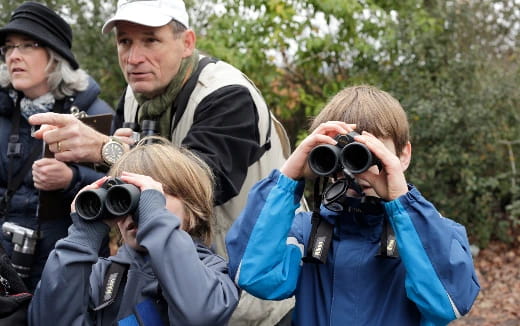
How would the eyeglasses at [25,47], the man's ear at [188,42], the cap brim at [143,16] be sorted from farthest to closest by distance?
the eyeglasses at [25,47]
the man's ear at [188,42]
the cap brim at [143,16]

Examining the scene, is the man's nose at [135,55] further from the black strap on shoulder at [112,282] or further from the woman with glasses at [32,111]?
the black strap on shoulder at [112,282]

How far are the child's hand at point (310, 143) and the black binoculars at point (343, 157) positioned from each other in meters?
0.03

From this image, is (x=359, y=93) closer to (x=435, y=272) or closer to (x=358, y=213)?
(x=358, y=213)

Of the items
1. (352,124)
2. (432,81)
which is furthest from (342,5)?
(352,124)

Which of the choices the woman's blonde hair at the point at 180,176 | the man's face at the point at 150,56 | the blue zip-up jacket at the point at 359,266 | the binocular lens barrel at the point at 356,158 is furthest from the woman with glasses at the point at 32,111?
the binocular lens barrel at the point at 356,158

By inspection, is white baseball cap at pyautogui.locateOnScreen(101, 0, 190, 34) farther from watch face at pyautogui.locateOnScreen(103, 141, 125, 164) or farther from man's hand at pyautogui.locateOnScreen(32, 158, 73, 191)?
man's hand at pyautogui.locateOnScreen(32, 158, 73, 191)

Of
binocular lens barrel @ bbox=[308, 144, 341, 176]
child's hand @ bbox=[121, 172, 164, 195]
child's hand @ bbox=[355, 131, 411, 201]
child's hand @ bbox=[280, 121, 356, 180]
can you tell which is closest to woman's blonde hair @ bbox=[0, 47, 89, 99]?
child's hand @ bbox=[121, 172, 164, 195]

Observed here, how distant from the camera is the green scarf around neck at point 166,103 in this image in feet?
11.3

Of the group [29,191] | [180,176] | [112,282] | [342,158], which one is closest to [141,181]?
[180,176]

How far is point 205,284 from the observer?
8.16ft

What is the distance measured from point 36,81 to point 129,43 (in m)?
0.87

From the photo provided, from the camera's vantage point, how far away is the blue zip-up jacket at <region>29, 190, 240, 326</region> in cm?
245

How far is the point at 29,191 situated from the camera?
13.2 feet

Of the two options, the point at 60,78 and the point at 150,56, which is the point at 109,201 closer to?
the point at 150,56
